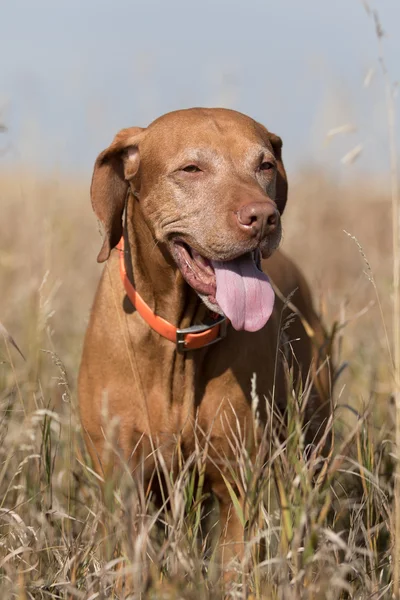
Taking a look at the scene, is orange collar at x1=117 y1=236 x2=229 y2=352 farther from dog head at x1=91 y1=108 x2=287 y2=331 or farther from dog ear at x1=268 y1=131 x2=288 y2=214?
dog ear at x1=268 y1=131 x2=288 y2=214

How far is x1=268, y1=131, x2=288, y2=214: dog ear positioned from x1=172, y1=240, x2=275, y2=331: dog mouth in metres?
0.57

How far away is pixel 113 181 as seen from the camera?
13.3 feet

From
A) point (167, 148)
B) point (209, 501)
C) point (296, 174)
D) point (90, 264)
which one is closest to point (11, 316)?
point (90, 264)

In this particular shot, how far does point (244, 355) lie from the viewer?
13.3 feet

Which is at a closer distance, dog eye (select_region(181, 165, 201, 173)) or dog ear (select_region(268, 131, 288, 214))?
dog eye (select_region(181, 165, 201, 173))

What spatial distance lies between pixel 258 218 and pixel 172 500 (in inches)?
42.9

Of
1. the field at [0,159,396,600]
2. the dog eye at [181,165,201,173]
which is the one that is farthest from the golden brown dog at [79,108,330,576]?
the field at [0,159,396,600]

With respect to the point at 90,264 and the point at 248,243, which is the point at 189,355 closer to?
the point at 248,243

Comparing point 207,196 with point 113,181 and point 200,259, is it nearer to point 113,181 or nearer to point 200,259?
point 200,259

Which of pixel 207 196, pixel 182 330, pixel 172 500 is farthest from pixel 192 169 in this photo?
pixel 172 500

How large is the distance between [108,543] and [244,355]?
147 cm

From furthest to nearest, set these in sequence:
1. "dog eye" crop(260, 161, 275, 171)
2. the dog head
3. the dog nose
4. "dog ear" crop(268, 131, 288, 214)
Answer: "dog ear" crop(268, 131, 288, 214) → "dog eye" crop(260, 161, 275, 171) → the dog head → the dog nose

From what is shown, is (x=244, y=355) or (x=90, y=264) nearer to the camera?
(x=244, y=355)

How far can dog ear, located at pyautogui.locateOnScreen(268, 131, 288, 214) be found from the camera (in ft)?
13.8
